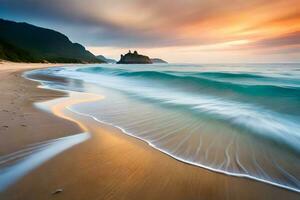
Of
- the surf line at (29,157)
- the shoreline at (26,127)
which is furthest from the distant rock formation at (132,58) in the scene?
the surf line at (29,157)

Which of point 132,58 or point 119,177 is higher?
point 132,58

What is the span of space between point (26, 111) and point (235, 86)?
11.7m

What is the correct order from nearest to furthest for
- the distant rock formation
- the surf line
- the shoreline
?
the surf line, the shoreline, the distant rock formation

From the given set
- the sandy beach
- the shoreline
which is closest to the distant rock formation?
the shoreline

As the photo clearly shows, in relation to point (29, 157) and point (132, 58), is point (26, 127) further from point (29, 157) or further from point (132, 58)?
point (132, 58)

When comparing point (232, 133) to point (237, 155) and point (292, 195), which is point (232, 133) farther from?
point (292, 195)

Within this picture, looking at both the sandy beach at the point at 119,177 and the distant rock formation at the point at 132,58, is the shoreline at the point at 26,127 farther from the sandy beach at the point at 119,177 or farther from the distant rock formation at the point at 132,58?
the distant rock formation at the point at 132,58

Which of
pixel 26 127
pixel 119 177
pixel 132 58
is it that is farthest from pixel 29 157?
pixel 132 58

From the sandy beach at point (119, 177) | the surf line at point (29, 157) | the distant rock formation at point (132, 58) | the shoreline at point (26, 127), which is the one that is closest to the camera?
the sandy beach at point (119, 177)

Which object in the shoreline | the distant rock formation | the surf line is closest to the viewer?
the surf line

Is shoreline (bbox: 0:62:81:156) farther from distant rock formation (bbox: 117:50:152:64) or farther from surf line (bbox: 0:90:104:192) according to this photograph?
distant rock formation (bbox: 117:50:152:64)

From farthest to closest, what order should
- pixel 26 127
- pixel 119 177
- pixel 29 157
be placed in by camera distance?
pixel 26 127, pixel 29 157, pixel 119 177

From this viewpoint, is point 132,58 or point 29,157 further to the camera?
point 132,58

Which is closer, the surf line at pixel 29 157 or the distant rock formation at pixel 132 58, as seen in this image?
the surf line at pixel 29 157
